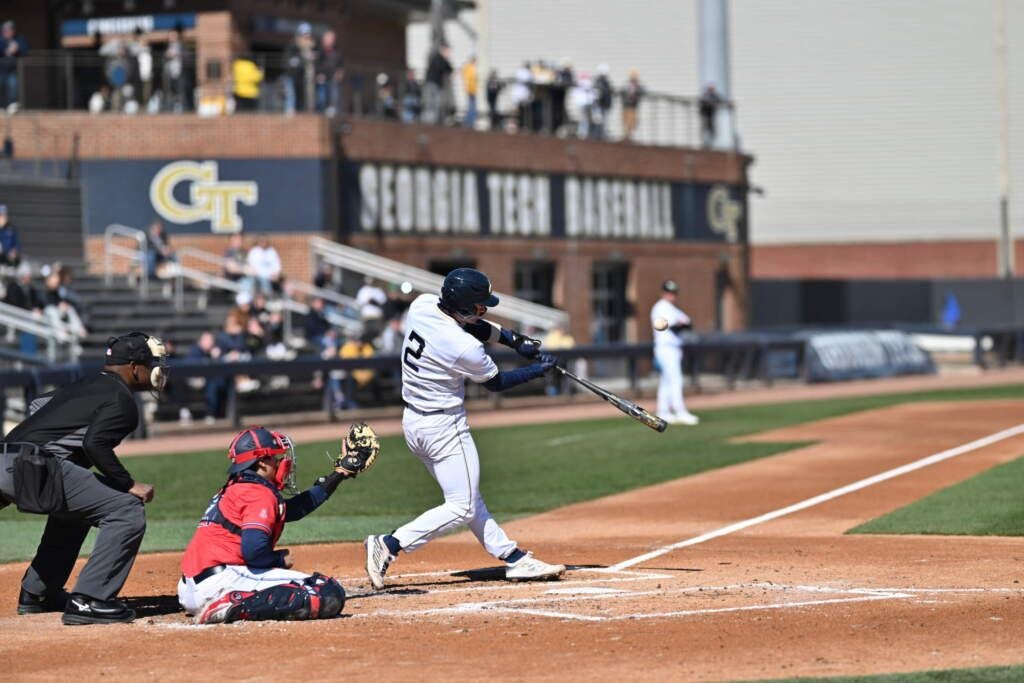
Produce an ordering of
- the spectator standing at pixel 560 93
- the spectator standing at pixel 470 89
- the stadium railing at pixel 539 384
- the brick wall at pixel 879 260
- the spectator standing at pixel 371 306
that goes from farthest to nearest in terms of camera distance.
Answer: the brick wall at pixel 879 260 < the spectator standing at pixel 560 93 < the spectator standing at pixel 470 89 < the spectator standing at pixel 371 306 < the stadium railing at pixel 539 384

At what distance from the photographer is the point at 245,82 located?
111ft

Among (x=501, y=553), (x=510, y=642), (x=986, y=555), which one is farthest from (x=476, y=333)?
(x=986, y=555)

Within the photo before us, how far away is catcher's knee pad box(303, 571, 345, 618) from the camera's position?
31.4 feet

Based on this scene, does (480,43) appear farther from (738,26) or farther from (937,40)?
(937,40)

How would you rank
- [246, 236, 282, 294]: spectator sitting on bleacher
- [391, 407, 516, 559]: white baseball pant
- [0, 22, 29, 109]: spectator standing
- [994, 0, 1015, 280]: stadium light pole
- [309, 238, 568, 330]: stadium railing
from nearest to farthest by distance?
[391, 407, 516, 559]: white baseball pant < [246, 236, 282, 294]: spectator sitting on bleacher < [0, 22, 29, 109]: spectator standing < [309, 238, 568, 330]: stadium railing < [994, 0, 1015, 280]: stadium light pole

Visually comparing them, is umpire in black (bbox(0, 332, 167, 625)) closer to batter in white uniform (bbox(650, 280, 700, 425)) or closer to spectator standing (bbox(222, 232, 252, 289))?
batter in white uniform (bbox(650, 280, 700, 425))

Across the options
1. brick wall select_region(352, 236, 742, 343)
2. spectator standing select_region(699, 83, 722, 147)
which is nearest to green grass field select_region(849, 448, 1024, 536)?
brick wall select_region(352, 236, 742, 343)

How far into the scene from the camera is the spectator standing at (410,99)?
1444 inches

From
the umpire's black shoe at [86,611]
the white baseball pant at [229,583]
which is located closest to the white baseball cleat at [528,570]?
the white baseball pant at [229,583]

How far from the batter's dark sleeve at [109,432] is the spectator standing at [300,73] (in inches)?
971

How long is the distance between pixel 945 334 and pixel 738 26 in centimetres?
2267

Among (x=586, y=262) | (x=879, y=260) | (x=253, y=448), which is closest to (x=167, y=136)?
(x=586, y=262)

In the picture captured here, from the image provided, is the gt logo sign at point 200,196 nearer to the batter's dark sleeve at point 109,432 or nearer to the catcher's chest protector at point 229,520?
the batter's dark sleeve at point 109,432

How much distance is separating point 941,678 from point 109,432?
4.70 meters
